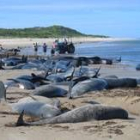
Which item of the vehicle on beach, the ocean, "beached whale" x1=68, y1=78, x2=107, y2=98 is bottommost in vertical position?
the ocean

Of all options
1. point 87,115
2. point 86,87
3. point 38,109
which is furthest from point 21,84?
point 87,115

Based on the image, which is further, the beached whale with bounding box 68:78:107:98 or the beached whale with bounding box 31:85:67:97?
the beached whale with bounding box 68:78:107:98

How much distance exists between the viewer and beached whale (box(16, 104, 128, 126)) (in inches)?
336

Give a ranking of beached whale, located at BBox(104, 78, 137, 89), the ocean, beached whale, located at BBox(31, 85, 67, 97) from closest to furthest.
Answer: beached whale, located at BBox(31, 85, 67, 97) < beached whale, located at BBox(104, 78, 137, 89) < the ocean

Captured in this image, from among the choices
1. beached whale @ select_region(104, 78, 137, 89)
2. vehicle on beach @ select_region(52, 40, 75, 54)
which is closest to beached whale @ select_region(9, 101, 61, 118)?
beached whale @ select_region(104, 78, 137, 89)

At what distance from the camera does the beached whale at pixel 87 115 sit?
28.0 feet

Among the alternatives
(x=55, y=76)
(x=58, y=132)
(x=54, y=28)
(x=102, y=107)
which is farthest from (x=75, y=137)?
(x=54, y=28)

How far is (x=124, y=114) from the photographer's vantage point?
9.09 meters

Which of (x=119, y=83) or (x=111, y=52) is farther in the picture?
(x=111, y=52)

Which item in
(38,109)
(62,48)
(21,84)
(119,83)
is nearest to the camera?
(38,109)

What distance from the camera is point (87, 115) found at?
8711 mm

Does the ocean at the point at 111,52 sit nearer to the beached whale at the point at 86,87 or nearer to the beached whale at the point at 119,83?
the beached whale at the point at 119,83

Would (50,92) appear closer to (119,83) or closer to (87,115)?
(119,83)

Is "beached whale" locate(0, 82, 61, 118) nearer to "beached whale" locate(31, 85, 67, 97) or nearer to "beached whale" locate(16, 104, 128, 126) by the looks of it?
"beached whale" locate(16, 104, 128, 126)
